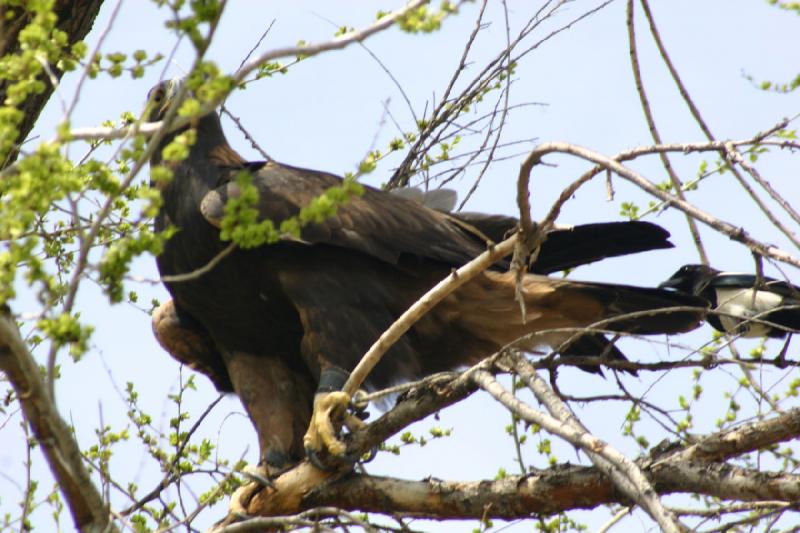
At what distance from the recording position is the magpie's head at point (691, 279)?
177 inches

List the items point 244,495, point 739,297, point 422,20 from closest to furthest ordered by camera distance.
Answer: point 422,20 → point 739,297 → point 244,495

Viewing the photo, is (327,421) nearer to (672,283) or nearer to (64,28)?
(672,283)

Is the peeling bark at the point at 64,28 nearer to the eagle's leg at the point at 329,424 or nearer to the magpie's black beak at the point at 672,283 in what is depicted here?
the eagle's leg at the point at 329,424

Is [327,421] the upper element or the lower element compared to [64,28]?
lower

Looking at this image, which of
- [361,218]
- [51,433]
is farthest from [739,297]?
[51,433]

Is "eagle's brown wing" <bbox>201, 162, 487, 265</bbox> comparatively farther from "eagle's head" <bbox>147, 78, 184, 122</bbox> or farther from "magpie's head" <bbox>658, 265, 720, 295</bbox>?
"magpie's head" <bbox>658, 265, 720, 295</bbox>

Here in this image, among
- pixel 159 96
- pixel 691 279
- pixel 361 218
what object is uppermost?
pixel 159 96

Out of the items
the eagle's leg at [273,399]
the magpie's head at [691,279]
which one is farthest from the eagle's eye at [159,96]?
the magpie's head at [691,279]

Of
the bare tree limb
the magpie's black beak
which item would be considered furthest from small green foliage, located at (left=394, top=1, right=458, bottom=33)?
the magpie's black beak

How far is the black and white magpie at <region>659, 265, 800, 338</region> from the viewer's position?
13.5 ft

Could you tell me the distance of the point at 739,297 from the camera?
168 inches

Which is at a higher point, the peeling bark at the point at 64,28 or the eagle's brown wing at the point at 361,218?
the peeling bark at the point at 64,28

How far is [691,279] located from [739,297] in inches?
13.7

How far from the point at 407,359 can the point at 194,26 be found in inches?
88.4
